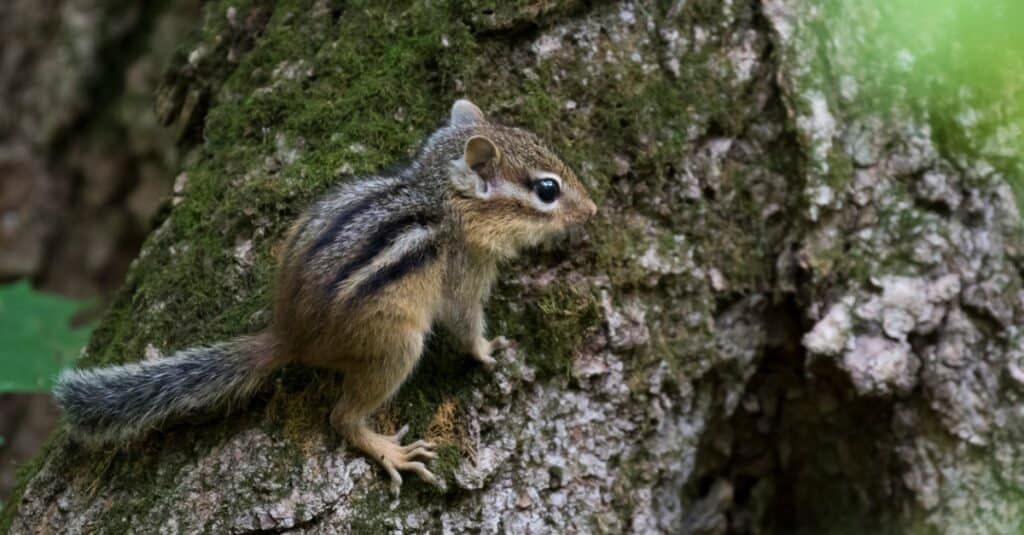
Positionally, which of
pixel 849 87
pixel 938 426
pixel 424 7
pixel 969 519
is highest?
pixel 424 7

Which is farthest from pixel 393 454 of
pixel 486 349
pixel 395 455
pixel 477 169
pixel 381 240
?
pixel 477 169

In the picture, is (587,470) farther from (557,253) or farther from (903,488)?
(903,488)

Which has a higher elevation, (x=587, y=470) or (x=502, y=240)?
(x=502, y=240)

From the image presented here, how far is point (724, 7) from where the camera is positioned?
13.1 ft

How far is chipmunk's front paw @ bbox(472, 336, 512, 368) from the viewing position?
11.7 feet

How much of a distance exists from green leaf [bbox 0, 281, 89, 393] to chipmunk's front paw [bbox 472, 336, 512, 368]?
2.18 metres

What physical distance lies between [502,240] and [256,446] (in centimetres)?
111

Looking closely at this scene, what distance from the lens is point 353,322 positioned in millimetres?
3264

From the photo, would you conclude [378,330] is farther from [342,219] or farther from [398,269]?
[342,219]

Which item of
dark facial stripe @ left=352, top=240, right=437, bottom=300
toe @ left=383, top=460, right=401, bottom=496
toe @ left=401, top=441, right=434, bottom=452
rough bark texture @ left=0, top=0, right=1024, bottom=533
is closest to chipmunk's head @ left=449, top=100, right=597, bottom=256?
rough bark texture @ left=0, top=0, right=1024, bottom=533

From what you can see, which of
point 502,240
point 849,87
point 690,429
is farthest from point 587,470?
point 849,87

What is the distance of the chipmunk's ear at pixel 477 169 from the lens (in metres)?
3.64

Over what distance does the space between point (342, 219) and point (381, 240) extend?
143 millimetres

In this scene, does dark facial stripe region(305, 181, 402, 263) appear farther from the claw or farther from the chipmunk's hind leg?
the claw
